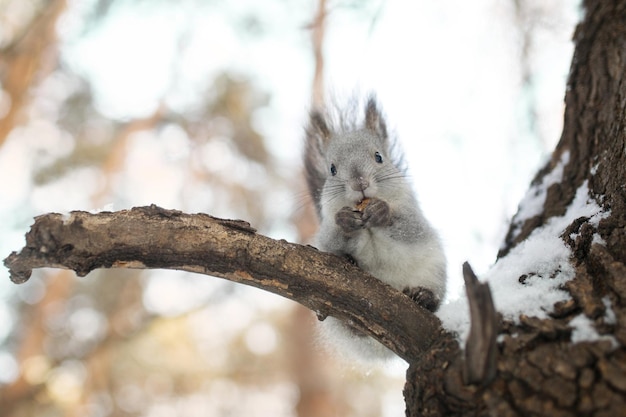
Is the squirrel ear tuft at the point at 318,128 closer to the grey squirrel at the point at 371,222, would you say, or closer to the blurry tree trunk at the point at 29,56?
the grey squirrel at the point at 371,222

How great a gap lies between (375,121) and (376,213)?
0.78 meters

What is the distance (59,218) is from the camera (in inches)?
57.1

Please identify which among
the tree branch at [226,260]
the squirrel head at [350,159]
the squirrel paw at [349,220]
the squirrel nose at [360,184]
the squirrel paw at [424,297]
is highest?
the squirrel head at [350,159]

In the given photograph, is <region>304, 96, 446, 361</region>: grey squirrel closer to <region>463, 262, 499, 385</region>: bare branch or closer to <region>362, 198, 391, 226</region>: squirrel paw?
<region>362, 198, 391, 226</region>: squirrel paw

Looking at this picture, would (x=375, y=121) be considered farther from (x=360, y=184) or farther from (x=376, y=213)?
(x=376, y=213)

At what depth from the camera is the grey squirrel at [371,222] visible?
2193 mm

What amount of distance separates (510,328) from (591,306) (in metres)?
0.20

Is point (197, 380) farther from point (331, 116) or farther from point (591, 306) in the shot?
point (591, 306)

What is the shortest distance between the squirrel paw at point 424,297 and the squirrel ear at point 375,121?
93 cm

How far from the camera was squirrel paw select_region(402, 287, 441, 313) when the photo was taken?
6.77 feet

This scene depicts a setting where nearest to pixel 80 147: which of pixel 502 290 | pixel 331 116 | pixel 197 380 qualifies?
pixel 197 380

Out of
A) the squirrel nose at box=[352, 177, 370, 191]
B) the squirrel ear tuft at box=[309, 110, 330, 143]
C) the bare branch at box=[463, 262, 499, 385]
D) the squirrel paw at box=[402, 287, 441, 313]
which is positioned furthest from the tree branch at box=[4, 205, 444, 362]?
the squirrel ear tuft at box=[309, 110, 330, 143]

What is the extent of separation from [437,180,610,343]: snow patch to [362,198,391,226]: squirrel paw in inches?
17.8

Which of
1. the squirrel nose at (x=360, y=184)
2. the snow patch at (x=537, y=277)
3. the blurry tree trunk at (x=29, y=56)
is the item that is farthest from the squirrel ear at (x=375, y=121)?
the blurry tree trunk at (x=29, y=56)
